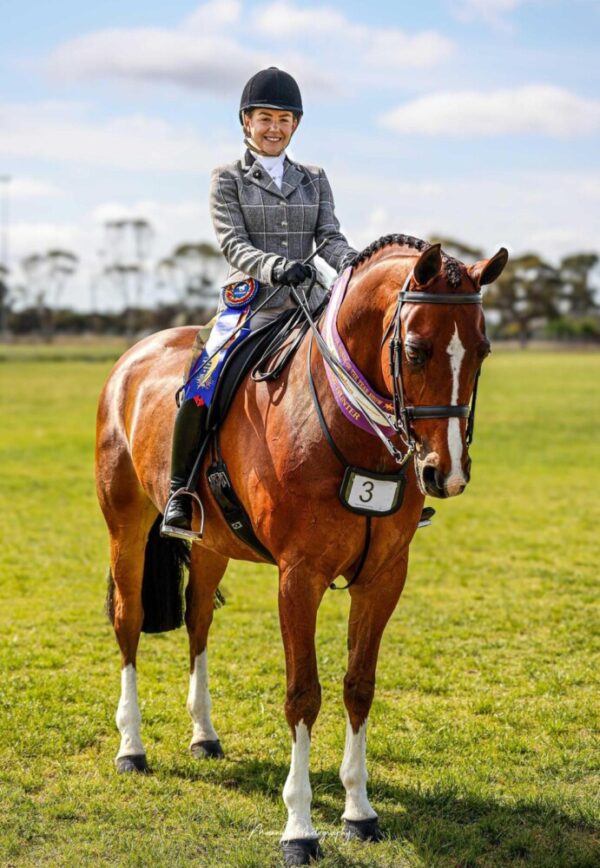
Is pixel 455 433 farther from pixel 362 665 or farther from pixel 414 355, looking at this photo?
pixel 362 665

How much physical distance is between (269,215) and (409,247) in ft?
3.15

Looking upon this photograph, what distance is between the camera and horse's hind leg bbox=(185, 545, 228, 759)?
5.43 meters

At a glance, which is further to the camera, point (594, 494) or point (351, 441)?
point (594, 494)

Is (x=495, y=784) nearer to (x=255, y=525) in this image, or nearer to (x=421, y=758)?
(x=421, y=758)

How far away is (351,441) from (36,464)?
44.5 ft

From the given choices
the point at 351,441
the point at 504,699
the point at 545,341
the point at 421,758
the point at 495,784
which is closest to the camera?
the point at 351,441

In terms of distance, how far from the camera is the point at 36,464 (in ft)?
55.2

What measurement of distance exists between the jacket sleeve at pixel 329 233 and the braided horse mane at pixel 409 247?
1.28 ft

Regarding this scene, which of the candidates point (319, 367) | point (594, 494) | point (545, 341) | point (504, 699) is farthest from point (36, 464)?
point (545, 341)

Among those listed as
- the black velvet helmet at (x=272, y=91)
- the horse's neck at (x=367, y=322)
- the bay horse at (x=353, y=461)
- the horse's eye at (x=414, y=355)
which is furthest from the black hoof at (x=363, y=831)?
the black velvet helmet at (x=272, y=91)

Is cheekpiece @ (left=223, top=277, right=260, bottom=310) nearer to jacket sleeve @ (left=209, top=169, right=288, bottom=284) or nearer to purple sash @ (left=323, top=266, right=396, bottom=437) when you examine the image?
jacket sleeve @ (left=209, top=169, right=288, bottom=284)

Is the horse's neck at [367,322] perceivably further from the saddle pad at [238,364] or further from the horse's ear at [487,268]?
the saddle pad at [238,364]

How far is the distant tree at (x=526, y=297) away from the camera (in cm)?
11762

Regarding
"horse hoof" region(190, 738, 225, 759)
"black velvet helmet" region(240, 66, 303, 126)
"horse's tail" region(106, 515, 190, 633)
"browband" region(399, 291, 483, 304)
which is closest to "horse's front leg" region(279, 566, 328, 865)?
"horse hoof" region(190, 738, 225, 759)
